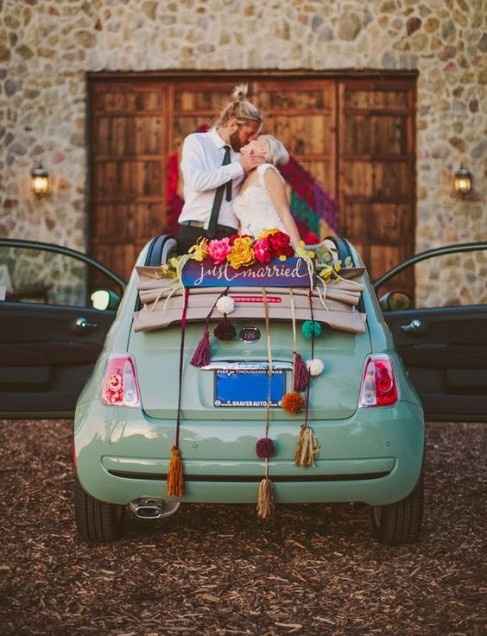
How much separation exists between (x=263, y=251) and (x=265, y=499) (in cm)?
117

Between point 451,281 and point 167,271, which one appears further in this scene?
point 451,281

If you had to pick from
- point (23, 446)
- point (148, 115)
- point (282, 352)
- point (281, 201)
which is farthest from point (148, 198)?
point (282, 352)

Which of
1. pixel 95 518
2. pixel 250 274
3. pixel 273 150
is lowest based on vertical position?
pixel 95 518

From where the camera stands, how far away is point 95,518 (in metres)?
5.09

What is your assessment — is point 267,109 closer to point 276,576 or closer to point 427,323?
point 427,323

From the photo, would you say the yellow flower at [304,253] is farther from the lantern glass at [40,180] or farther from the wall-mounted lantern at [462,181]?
the lantern glass at [40,180]

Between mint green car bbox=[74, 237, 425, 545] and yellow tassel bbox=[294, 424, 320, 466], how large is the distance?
0.03 metres

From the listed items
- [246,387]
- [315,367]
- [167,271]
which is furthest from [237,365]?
[167,271]

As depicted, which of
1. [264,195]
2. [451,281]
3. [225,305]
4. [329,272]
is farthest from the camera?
[451,281]

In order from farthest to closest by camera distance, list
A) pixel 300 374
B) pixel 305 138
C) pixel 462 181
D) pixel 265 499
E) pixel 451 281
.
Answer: pixel 305 138, pixel 451 281, pixel 462 181, pixel 300 374, pixel 265 499

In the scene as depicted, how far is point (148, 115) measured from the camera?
598 inches

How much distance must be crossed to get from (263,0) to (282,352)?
36.3ft

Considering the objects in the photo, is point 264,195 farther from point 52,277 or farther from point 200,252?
point 52,277

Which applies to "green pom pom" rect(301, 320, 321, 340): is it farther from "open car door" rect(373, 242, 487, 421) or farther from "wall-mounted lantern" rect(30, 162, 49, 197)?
"wall-mounted lantern" rect(30, 162, 49, 197)
